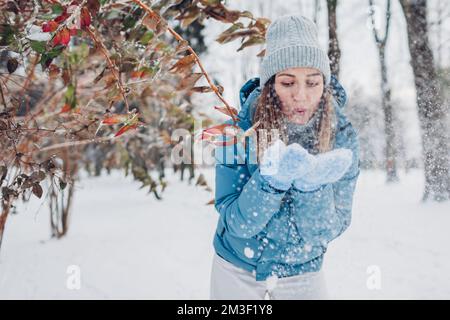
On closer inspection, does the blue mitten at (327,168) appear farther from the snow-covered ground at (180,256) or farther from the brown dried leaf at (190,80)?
the snow-covered ground at (180,256)

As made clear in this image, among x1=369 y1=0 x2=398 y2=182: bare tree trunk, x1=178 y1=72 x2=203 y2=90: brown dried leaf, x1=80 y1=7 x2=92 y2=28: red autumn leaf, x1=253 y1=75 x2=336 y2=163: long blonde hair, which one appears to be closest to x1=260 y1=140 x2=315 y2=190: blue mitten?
x1=253 y1=75 x2=336 y2=163: long blonde hair

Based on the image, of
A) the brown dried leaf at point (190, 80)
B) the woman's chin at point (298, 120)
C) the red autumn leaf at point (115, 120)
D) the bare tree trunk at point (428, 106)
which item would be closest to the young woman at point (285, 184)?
the woman's chin at point (298, 120)

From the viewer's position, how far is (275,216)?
4.14 ft

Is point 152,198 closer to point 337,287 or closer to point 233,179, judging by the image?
point 337,287

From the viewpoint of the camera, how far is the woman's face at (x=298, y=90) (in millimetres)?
1216

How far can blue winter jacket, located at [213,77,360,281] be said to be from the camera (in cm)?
116

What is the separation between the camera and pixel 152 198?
33.0ft

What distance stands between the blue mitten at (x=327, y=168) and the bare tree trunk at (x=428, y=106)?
15.5 feet

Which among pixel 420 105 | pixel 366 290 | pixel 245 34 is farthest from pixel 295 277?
pixel 420 105

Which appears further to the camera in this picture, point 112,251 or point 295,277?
point 112,251

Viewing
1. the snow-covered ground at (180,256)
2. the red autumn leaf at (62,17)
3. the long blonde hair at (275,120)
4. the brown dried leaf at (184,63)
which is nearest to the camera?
the red autumn leaf at (62,17)

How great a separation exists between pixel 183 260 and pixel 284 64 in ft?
12.4
